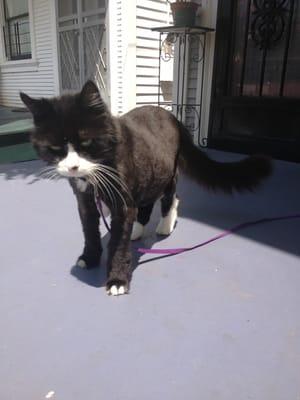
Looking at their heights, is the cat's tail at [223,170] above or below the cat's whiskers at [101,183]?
below

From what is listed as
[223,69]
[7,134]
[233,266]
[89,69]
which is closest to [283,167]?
[223,69]

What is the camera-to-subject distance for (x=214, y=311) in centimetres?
131

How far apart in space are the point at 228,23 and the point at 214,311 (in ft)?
11.4

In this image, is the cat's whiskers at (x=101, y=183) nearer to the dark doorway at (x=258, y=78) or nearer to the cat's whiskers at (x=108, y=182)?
the cat's whiskers at (x=108, y=182)

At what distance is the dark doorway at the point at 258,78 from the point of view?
3.42 m

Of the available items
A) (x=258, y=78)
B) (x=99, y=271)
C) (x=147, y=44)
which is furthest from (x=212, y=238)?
(x=147, y=44)

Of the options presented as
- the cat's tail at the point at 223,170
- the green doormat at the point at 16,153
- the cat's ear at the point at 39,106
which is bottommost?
the green doormat at the point at 16,153

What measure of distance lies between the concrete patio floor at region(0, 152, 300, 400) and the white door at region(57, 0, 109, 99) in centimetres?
460

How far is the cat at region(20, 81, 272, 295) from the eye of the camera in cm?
118

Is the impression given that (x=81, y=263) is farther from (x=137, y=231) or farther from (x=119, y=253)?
(x=137, y=231)

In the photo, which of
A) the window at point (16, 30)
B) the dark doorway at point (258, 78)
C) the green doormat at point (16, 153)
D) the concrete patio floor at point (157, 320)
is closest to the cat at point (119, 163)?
the concrete patio floor at point (157, 320)

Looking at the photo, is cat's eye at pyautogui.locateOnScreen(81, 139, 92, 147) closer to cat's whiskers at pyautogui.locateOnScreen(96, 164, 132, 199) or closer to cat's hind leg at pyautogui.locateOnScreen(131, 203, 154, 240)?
cat's whiskers at pyautogui.locateOnScreen(96, 164, 132, 199)

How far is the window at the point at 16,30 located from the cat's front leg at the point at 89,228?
7694 millimetres

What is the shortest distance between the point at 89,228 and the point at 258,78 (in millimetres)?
3010
